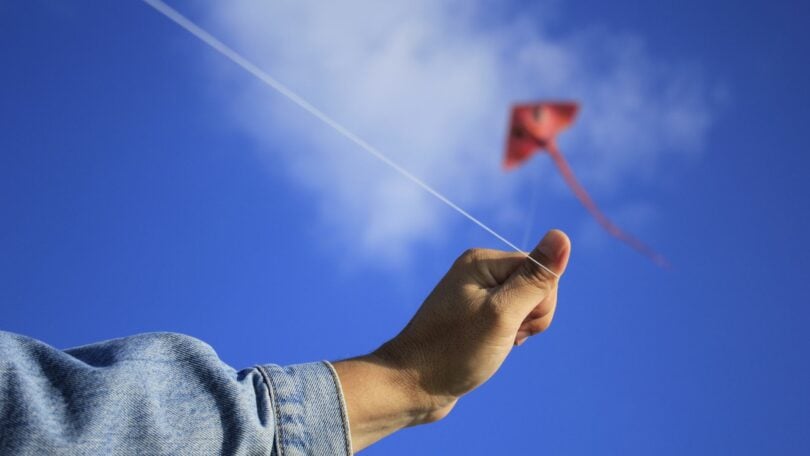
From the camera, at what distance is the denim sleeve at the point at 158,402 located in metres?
0.81

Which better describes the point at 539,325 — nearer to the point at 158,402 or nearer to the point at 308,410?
the point at 308,410

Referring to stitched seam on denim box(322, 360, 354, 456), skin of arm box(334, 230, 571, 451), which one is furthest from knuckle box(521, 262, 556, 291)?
stitched seam on denim box(322, 360, 354, 456)

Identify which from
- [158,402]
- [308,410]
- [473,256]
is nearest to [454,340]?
[473,256]

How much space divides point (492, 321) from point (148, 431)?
521 mm

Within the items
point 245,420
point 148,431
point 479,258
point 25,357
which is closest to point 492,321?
point 479,258

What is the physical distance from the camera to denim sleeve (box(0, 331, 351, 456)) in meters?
0.81

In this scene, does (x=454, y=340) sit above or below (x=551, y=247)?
below

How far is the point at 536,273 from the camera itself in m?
1.19

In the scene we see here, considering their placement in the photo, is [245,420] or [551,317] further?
[551,317]

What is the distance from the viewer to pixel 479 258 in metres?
1.23

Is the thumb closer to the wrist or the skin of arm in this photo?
the skin of arm

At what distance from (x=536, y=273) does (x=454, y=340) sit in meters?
0.16

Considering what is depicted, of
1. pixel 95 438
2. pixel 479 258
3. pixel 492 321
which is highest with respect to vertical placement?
pixel 479 258

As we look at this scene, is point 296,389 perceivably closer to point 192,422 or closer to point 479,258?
point 192,422
